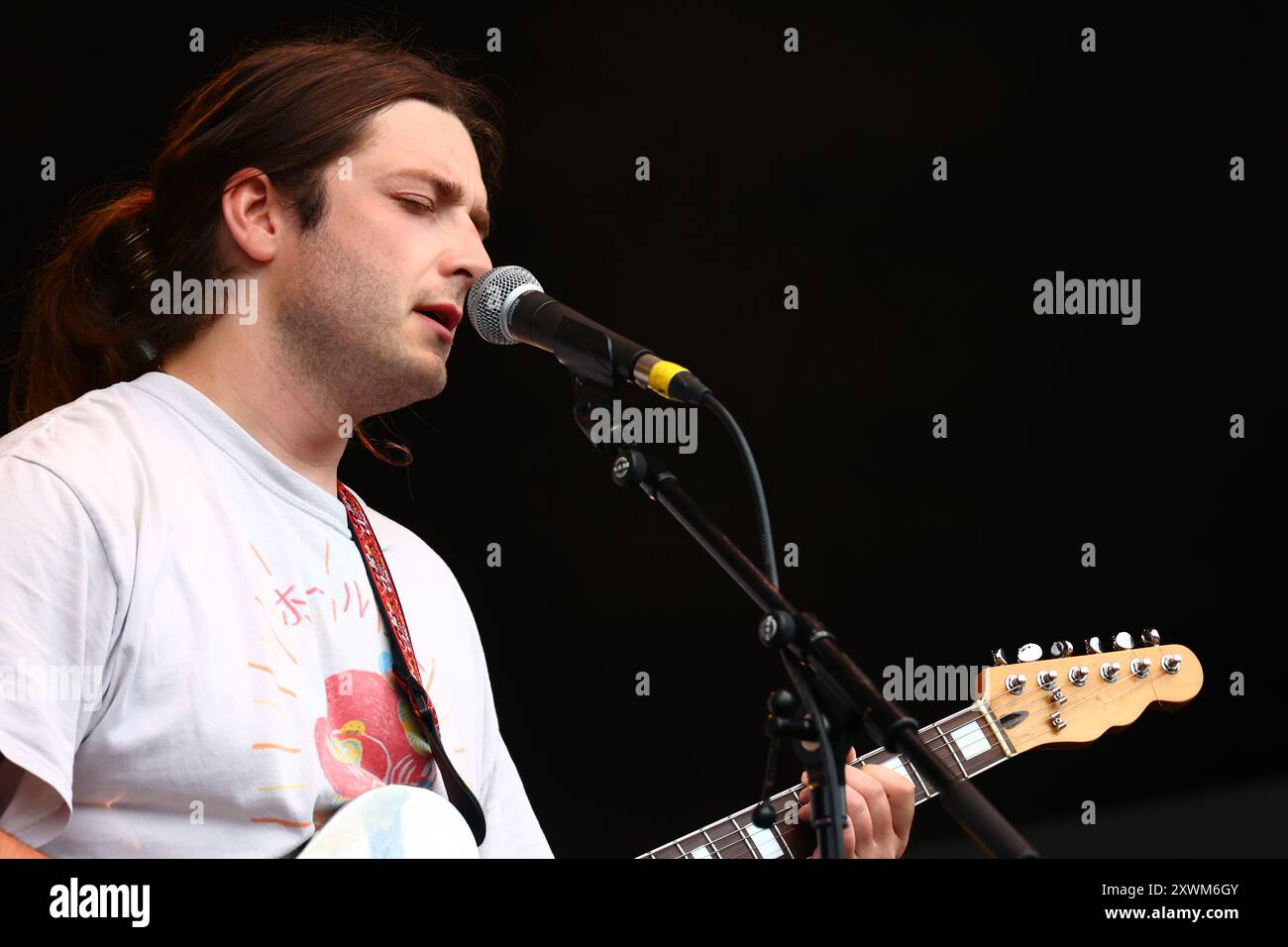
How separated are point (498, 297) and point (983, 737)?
1.04 meters

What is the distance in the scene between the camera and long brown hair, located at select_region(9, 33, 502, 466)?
6.59 feet

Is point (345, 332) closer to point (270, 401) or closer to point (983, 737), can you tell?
point (270, 401)

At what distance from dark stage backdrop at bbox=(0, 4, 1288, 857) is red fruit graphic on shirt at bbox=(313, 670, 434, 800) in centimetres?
105

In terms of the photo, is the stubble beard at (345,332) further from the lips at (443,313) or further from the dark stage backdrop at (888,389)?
the dark stage backdrop at (888,389)

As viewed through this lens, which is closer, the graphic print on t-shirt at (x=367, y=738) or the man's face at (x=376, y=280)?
the graphic print on t-shirt at (x=367, y=738)

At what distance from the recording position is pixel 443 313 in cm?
195

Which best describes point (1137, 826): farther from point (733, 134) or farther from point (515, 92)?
point (515, 92)

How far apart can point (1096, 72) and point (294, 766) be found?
242 cm

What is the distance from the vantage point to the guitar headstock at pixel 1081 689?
211cm

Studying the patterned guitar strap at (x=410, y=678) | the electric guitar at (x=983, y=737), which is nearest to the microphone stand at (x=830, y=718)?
the electric guitar at (x=983, y=737)

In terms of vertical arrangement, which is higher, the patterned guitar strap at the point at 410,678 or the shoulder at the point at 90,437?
the shoulder at the point at 90,437

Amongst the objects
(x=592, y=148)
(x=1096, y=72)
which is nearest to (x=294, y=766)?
(x=592, y=148)

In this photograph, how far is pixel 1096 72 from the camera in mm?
3027

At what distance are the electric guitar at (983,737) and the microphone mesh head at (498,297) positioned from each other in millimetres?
615
